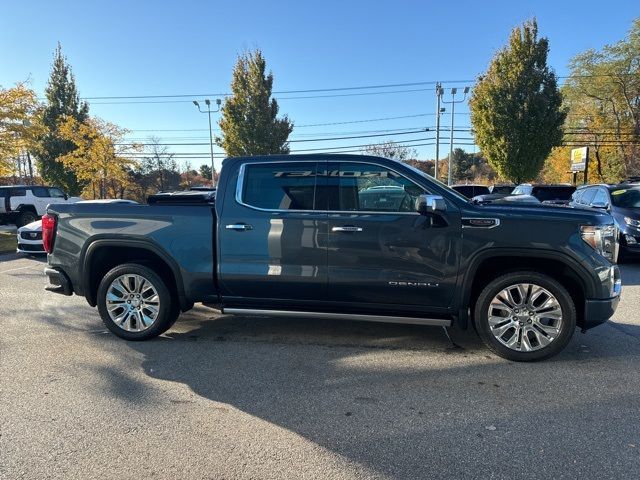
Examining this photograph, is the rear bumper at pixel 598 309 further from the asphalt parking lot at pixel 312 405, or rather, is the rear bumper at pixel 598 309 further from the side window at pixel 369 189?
the side window at pixel 369 189

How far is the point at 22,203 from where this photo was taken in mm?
17359

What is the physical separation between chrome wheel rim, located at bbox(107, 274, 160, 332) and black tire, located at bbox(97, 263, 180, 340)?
32 millimetres

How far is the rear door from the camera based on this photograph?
4285 millimetres

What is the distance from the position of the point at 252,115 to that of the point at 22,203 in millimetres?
14390

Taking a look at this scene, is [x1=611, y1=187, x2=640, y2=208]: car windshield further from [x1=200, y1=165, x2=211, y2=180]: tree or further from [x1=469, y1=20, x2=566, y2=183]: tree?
[x1=200, y1=165, x2=211, y2=180]: tree

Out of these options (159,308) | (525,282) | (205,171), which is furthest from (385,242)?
(205,171)

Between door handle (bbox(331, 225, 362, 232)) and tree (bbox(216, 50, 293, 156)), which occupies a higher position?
tree (bbox(216, 50, 293, 156))

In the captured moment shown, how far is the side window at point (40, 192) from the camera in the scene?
700 inches

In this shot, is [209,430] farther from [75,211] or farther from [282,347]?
[75,211]

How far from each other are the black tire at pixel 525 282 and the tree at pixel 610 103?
1449 inches

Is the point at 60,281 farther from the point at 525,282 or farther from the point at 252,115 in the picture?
the point at 252,115

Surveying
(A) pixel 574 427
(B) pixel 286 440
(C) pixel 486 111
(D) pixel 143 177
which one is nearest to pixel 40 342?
(B) pixel 286 440

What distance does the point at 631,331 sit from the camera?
499cm

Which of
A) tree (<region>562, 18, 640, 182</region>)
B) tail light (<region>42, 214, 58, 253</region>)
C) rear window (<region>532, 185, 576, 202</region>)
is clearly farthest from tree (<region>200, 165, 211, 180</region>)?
tail light (<region>42, 214, 58, 253</region>)
